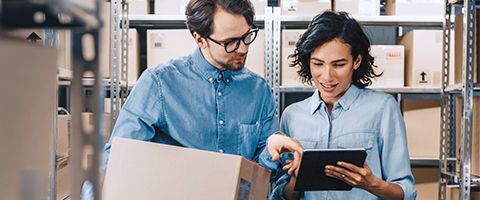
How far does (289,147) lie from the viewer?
158 cm

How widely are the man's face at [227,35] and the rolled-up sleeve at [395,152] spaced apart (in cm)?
44

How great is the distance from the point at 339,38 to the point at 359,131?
0.89 ft

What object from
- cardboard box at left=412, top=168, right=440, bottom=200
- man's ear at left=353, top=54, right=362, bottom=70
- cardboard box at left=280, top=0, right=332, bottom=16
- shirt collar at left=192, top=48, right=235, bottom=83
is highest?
cardboard box at left=280, top=0, right=332, bottom=16

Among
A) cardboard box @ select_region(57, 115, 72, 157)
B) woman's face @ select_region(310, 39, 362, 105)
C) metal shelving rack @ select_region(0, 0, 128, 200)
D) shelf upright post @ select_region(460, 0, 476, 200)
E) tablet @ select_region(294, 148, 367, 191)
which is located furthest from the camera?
cardboard box @ select_region(57, 115, 72, 157)

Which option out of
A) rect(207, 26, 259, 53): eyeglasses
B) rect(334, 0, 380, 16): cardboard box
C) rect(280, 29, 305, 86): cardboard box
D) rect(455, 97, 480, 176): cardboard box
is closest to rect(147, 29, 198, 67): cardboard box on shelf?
rect(280, 29, 305, 86): cardboard box

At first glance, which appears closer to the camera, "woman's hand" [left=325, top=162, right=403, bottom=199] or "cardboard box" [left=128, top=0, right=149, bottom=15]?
"woman's hand" [left=325, top=162, right=403, bottom=199]

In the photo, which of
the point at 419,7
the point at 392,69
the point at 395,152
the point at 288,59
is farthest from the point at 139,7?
the point at 395,152

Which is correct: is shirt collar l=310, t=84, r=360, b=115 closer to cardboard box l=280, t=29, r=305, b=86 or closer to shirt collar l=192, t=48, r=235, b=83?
shirt collar l=192, t=48, r=235, b=83

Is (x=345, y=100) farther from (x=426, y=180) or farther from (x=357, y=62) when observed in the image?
(x=426, y=180)

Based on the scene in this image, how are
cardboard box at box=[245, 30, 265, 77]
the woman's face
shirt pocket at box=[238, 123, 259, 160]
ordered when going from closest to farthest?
1. shirt pocket at box=[238, 123, 259, 160]
2. the woman's face
3. cardboard box at box=[245, 30, 265, 77]

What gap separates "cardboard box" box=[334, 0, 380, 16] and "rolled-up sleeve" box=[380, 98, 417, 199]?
5.11 ft

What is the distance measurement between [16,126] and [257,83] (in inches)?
54.5

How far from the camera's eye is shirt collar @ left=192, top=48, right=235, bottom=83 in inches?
65.3

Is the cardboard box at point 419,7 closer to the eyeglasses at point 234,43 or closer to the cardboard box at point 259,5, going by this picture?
the cardboard box at point 259,5
